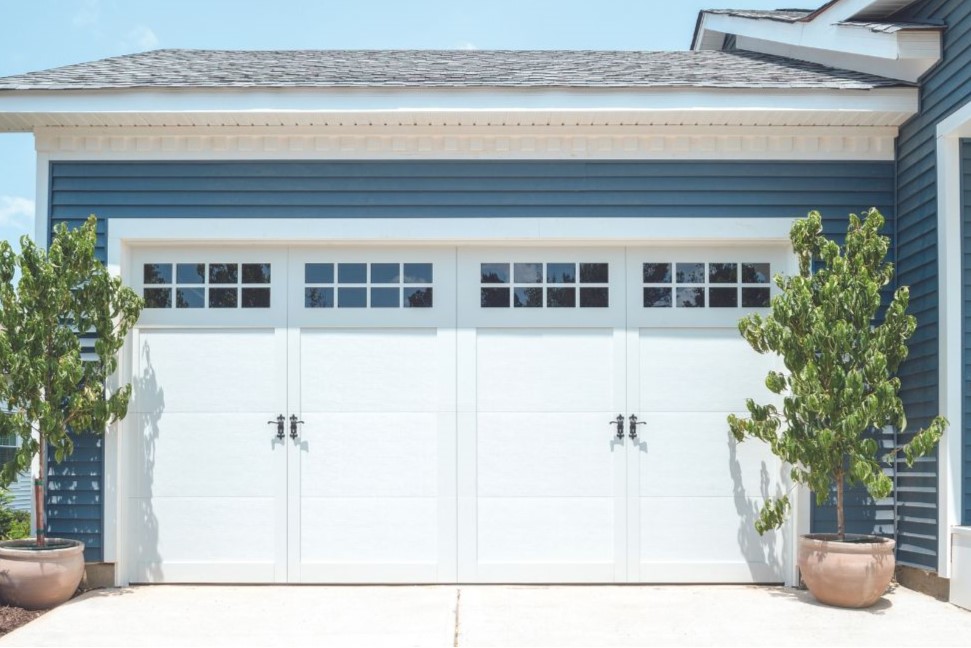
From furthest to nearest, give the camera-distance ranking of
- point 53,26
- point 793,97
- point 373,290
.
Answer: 1. point 53,26
2. point 373,290
3. point 793,97

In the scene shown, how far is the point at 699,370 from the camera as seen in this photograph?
5875mm

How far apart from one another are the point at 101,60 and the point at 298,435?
10.5 feet

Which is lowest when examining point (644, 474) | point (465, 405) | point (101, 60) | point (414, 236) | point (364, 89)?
point (644, 474)

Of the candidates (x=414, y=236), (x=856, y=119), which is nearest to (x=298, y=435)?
(x=414, y=236)

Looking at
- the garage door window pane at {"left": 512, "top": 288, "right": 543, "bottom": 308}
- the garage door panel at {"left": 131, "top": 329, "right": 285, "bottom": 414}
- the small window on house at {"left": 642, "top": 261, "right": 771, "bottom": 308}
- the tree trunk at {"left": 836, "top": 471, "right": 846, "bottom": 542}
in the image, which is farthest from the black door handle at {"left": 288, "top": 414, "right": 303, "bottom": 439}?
the tree trunk at {"left": 836, "top": 471, "right": 846, "bottom": 542}

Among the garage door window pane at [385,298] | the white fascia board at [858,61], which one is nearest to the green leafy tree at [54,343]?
the garage door window pane at [385,298]

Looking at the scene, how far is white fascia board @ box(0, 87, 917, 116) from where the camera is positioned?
553 centimetres

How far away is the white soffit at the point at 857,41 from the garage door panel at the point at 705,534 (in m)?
2.80

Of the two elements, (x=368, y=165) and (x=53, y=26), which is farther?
(x=53, y=26)

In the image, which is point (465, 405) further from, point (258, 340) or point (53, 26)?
point (53, 26)

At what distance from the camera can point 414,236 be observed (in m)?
5.82

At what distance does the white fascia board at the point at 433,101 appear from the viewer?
5531 millimetres

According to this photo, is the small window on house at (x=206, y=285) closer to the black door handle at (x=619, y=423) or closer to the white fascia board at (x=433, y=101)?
the white fascia board at (x=433, y=101)

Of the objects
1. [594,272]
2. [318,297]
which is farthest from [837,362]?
[318,297]
